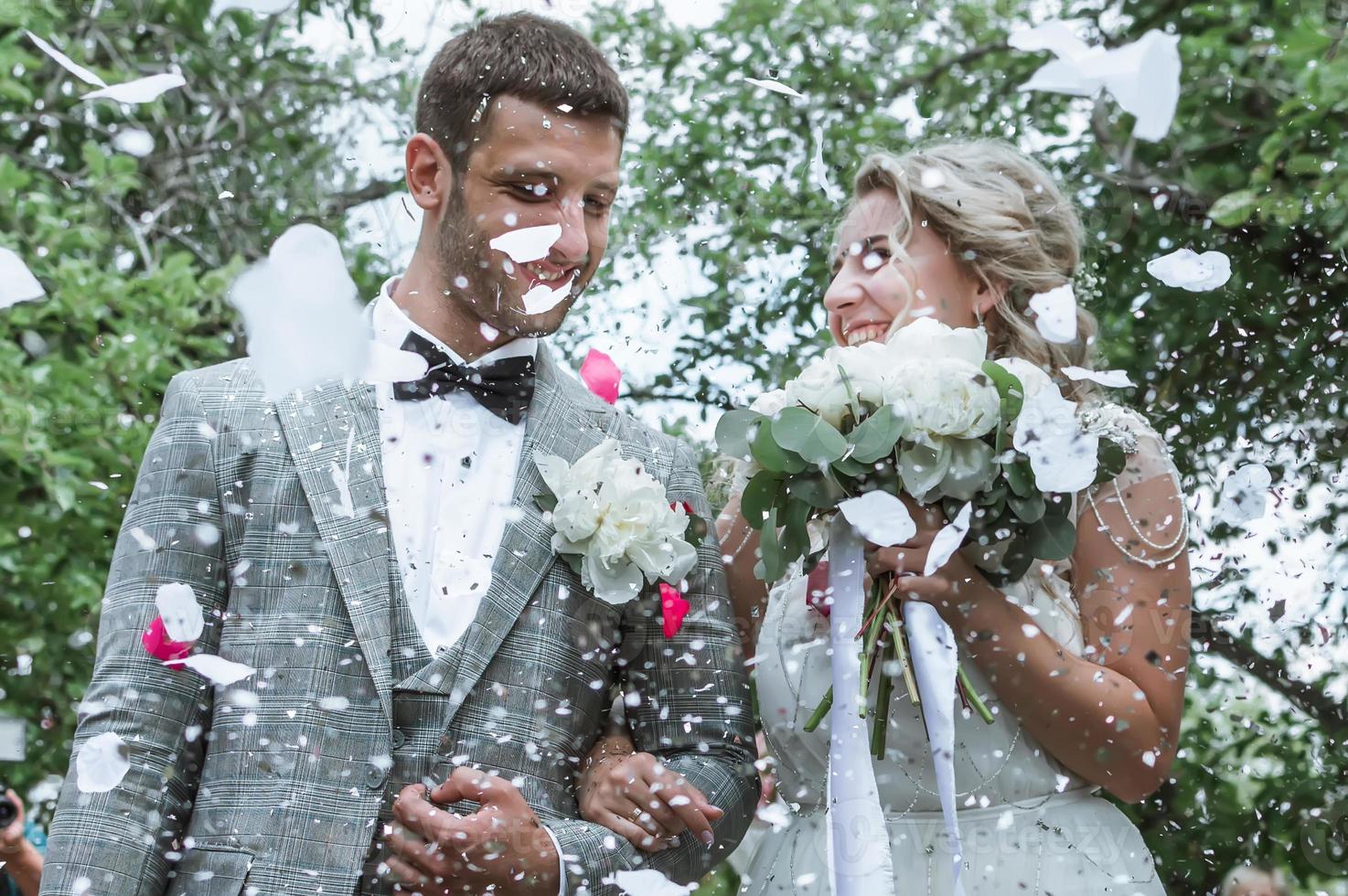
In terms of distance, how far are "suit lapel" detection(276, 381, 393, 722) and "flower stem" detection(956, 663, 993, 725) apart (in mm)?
666

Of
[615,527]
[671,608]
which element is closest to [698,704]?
[671,608]

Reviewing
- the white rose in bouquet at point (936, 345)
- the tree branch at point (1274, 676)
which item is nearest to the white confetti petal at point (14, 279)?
the white rose in bouquet at point (936, 345)

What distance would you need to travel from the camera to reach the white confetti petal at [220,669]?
160 centimetres

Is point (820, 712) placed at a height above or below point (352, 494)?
below

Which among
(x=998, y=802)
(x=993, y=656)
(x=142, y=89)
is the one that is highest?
(x=142, y=89)

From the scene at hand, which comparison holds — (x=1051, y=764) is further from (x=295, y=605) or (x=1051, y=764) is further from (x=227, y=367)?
(x=227, y=367)

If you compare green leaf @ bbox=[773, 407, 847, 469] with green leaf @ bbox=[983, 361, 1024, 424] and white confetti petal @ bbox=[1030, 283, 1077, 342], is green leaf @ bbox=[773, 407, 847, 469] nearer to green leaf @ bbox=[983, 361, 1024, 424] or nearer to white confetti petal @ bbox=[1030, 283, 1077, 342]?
green leaf @ bbox=[983, 361, 1024, 424]

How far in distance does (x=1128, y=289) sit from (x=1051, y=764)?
1223mm

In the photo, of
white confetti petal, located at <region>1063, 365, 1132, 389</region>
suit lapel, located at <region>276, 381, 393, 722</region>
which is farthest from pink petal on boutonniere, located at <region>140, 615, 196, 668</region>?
white confetti petal, located at <region>1063, 365, 1132, 389</region>

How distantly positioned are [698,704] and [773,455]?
1.11 ft

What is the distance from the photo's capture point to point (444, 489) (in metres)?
1.73

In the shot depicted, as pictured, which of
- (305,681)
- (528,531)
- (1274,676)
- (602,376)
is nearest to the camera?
(305,681)

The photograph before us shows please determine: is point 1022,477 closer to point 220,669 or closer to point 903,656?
point 903,656

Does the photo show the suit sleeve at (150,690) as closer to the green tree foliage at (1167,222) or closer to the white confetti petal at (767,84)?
the green tree foliage at (1167,222)
